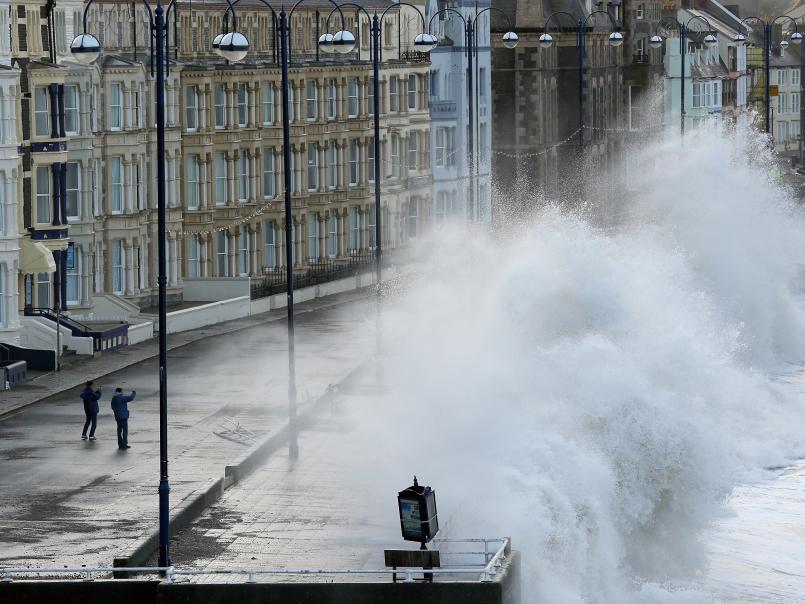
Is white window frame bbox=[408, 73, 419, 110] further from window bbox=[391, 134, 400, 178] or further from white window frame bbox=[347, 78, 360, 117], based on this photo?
white window frame bbox=[347, 78, 360, 117]

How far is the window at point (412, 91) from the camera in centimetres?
9256

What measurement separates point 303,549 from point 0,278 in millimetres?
23811

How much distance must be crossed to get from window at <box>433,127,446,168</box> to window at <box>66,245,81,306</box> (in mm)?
31957

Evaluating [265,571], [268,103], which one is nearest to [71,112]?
[268,103]

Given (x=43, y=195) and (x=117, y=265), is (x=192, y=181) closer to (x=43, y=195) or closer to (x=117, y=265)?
(x=117, y=265)

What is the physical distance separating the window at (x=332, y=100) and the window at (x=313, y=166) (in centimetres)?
164

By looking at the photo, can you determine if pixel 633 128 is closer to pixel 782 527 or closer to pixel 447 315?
pixel 447 315

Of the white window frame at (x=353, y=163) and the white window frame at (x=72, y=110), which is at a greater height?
the white window frame at (x=72, y=110)

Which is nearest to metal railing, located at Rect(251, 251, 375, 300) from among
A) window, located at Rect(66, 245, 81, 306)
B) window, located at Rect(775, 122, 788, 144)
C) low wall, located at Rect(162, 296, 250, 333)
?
low wall, located at Rect(162, 296, 250, 333)

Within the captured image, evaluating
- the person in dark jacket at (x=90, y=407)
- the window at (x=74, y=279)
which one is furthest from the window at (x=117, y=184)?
the person in dark jacket at (x=90, y=407)

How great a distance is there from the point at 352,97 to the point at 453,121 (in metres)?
11.2

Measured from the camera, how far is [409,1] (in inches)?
3703

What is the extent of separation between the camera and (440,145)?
95938 millimetres

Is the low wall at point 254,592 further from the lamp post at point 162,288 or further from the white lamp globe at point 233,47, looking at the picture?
the white lamp globe at point 233,47
